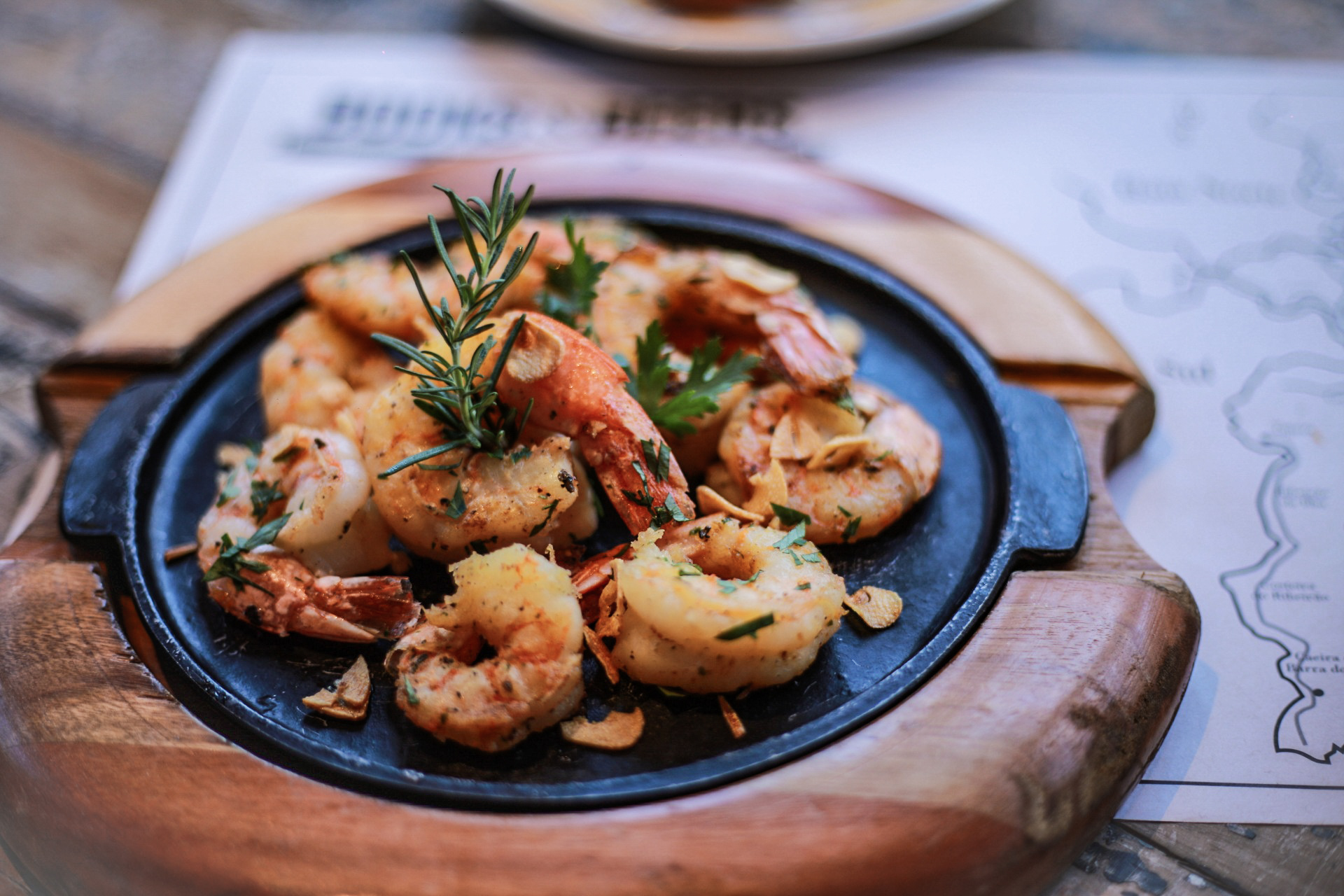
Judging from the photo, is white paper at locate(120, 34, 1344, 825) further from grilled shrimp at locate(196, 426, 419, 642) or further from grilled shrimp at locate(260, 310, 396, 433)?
grilled shrimp at locate(196, 426, 419, 642)

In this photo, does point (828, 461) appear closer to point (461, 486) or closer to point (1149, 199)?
point (461, 486)

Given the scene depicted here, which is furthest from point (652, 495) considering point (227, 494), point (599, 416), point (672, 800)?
point (227, 494)

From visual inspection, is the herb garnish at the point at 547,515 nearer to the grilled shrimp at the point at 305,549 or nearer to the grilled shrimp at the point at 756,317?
the grilled shrimp at the point at 305,549

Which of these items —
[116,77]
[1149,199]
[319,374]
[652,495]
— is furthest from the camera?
[116,77]

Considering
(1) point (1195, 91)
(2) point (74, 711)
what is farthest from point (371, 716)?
(1) point (1195, 91)

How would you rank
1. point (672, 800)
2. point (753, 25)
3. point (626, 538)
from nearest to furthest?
point (672, 800)
point (626, 538)
point (753, 25)

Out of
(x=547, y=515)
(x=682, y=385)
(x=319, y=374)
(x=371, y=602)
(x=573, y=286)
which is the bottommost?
(x=371, y=602)

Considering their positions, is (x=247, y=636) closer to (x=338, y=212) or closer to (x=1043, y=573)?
(x=338, y=212)
